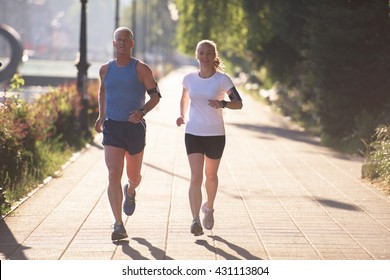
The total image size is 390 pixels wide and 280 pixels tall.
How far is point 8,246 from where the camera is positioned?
352 inches

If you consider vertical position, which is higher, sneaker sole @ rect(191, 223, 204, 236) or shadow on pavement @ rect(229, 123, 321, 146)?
sneaker sole @ rect(191, 223, 204, 236)

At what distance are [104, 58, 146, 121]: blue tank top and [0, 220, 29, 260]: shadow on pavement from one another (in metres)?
1.47

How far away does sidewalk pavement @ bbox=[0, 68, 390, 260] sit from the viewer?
8797 mm

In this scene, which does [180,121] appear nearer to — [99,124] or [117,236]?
[99,124]

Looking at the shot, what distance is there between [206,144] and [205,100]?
1.43ft

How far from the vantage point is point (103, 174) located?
15.1m

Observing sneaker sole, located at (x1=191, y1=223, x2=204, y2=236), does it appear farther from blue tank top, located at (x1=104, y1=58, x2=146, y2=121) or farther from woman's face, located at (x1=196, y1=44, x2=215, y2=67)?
woman's face, located at (x1=196, y1=44, x2=215, y2=67)

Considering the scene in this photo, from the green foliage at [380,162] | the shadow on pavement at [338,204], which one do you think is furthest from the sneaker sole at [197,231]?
the green foliage at [380,162]

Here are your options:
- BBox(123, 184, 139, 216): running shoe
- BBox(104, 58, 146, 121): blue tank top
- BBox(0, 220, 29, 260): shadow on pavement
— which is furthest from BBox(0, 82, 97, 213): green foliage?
BBox(104, 58, 146, 121): blue tank top

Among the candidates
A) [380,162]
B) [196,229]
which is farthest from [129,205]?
[380,162]

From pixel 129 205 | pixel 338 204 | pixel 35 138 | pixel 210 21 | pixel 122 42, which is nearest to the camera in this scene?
pixel 122 42

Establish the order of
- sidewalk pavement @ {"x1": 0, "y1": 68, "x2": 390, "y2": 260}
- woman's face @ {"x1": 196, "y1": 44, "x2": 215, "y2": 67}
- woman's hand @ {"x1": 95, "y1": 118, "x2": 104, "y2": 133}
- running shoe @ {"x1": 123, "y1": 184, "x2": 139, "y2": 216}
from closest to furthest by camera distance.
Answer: sidewalk pavement @ {"x1": 0, "y1": 68, "x2": 390, "y2": 260} < woman's face @ {"x1": 196, "y1": 44, "x2": 215, "y2": 67} < woman's hand @ {"x1": 95, "y1": 118, "x2": 104, "y2": 133} < running shoe @ {"x1": 123, "y1": 184, "x2": 139, "y2": 216}

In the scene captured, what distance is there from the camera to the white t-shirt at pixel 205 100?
9.31m
